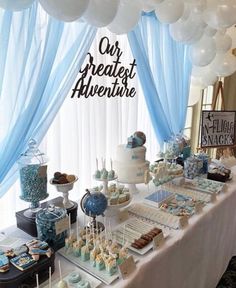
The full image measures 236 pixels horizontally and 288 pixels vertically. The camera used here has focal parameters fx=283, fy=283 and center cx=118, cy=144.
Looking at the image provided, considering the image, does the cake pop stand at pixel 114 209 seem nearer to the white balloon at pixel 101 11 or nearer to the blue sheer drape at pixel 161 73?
the white balloon at pixel 101 11

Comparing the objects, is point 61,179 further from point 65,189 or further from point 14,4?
point 14,4

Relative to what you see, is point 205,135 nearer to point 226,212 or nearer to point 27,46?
point 226,212

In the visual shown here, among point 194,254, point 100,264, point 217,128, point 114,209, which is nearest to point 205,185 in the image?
point 194,254

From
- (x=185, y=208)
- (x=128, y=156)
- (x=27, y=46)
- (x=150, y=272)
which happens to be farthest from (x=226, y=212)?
(x=27, y=46)

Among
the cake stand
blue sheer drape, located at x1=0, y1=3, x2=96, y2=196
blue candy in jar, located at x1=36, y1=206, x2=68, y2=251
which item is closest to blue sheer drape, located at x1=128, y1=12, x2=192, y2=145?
blue sheer drape, located at x1=0, y1=3, x2=96, y2=196

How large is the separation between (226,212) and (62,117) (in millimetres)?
1183

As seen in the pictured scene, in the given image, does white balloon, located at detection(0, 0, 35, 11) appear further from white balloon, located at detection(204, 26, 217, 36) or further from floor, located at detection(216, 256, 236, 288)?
floor, located at detection(216, 256, 236, 288)

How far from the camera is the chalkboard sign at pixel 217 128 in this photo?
251 cm

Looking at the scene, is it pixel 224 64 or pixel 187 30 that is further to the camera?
pixel 224 64

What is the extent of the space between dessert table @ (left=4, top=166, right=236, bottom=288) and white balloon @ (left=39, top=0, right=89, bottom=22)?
Result: 92 centimetres

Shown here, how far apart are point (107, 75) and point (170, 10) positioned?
0.60m

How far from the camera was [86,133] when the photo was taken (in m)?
1.91

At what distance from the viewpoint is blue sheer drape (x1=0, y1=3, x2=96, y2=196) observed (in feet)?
4.17

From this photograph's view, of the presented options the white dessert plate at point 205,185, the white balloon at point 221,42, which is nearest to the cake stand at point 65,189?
the white dessert plate at point 205,185
